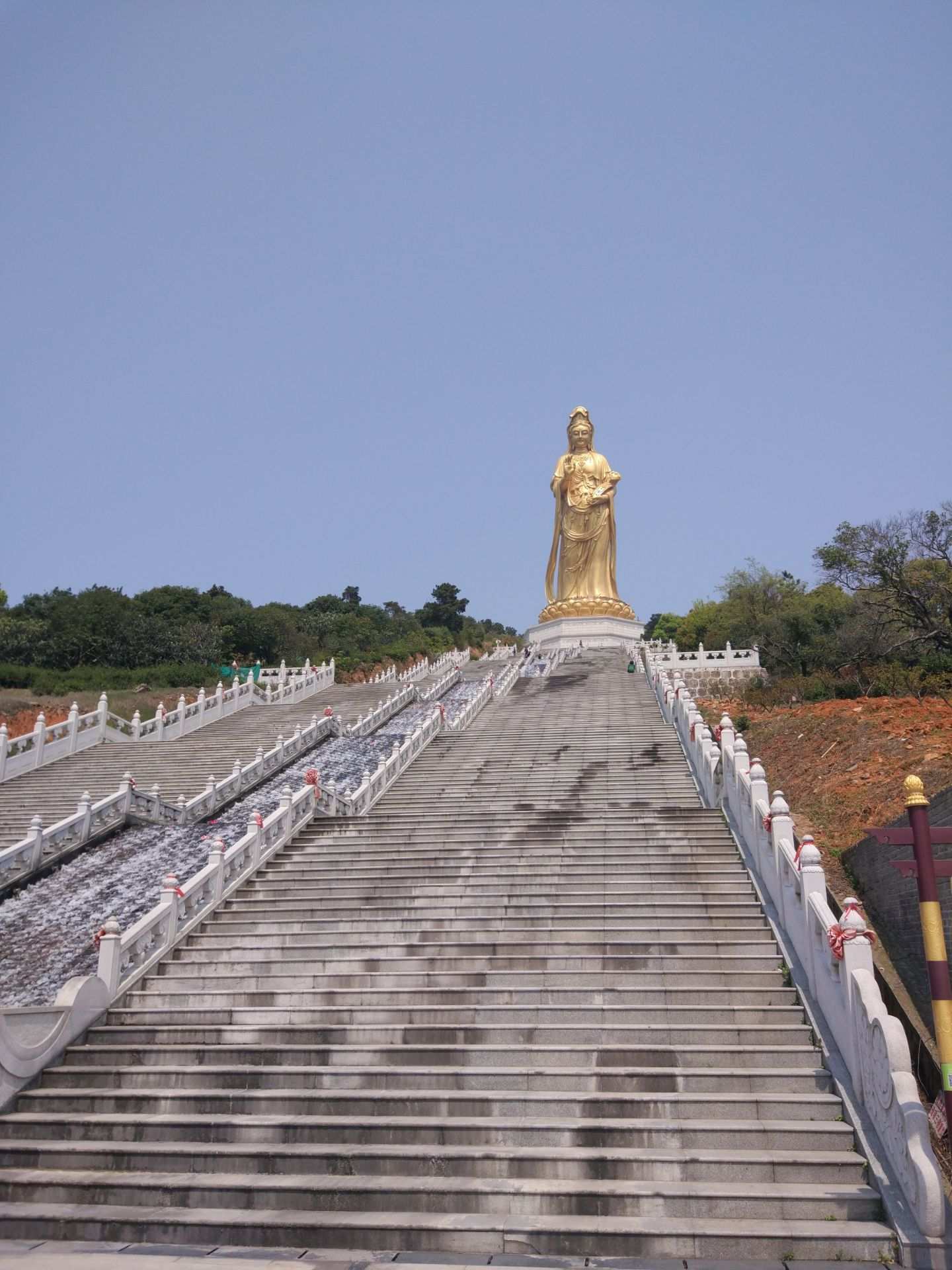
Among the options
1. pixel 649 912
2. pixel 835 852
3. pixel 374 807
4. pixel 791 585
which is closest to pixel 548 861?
pixel 649 912

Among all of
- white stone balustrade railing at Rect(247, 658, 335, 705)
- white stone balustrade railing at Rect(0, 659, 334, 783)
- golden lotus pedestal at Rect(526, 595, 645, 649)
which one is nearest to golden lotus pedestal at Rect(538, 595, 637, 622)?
golden lotus pedestal at Rect(526, 595, 645, 649)

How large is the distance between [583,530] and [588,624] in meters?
5.06

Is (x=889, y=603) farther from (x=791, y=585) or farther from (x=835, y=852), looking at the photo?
(x=791, y=585)

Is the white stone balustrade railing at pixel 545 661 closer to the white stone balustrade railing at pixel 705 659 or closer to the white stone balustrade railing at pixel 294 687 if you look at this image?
the white stone balustrade railing at pixel 705 659

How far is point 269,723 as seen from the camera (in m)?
28.3

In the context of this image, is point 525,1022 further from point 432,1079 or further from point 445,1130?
point 445,1130

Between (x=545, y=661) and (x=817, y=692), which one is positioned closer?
(x=817, y=692)

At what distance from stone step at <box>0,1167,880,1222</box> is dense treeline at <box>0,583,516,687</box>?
114ft

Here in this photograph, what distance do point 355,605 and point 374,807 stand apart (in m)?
74.5

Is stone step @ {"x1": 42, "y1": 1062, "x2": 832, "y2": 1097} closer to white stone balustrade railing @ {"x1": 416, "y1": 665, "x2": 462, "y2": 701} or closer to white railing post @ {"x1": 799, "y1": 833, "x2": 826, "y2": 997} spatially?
white railing post @ {"x1": 799, "y1": 833, "x2": 826, "y2": 997}

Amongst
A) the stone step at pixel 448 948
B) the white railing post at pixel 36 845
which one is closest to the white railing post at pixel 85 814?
the white railing post at pixel 36 845

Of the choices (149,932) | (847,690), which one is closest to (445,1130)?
(149,932)

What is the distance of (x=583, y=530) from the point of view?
46.4 meters

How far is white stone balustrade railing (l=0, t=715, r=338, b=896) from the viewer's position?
15.3 m
